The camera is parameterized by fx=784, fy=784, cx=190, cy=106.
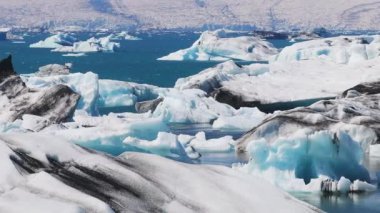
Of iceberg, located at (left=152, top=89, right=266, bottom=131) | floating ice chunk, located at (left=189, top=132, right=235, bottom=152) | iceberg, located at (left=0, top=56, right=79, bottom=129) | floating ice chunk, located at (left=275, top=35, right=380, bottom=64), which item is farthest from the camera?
floating ice chunk, located at (left=275, top=35, right=380, bottom=64)

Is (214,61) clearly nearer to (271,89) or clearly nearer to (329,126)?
(271,89)

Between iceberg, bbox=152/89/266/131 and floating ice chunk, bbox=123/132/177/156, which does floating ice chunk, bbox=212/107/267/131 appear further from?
floating ice chunk, bbox=123/132/177/156

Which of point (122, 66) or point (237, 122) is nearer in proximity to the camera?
point (237, 122)

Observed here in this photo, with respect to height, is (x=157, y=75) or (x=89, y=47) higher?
(x=157, y=75)

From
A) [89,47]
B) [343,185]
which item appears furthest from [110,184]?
[89,47]

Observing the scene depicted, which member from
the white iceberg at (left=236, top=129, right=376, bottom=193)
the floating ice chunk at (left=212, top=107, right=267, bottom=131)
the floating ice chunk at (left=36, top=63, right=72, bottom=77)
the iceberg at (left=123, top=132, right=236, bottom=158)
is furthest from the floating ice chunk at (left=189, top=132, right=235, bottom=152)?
the floating ice chunk at (left=36, top=63, right=72, bottom=77)

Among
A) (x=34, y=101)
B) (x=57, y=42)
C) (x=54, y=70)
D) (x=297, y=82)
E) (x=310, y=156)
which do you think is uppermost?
(x=310, y=156)

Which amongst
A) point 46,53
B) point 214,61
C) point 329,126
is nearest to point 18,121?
point 329,126

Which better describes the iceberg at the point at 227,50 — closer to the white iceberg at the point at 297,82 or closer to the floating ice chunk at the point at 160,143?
the white iceberg at the point at 297,82

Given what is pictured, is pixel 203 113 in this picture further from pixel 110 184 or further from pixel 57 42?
pixel 57 42
